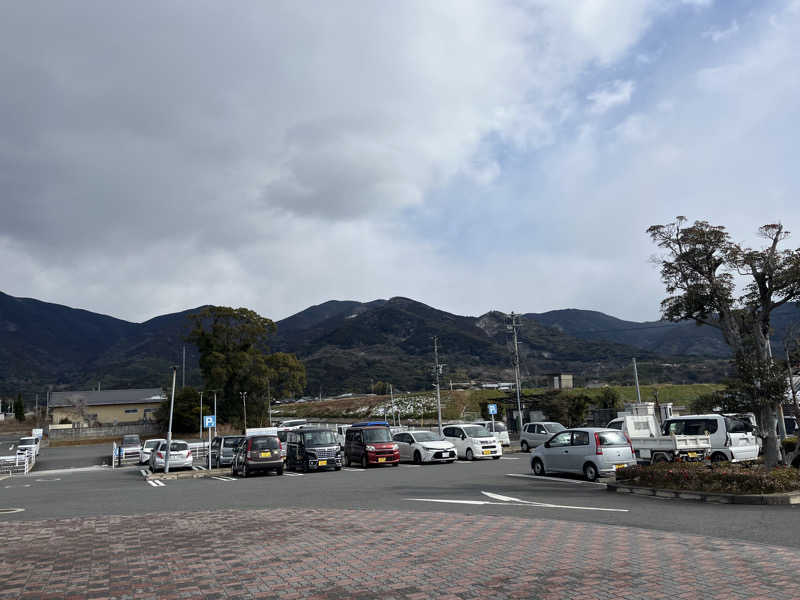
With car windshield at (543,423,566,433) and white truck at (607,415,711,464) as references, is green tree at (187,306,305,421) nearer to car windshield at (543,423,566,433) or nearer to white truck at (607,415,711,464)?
car windshield at (543,423,566,433)

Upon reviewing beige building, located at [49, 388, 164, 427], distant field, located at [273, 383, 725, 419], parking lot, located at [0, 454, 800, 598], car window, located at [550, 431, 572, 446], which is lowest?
parking lot, located at [0, 454, 800, 598]

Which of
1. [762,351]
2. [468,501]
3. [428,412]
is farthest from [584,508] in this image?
[428,412]

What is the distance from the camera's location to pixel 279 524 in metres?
10.4

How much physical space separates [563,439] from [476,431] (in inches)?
366

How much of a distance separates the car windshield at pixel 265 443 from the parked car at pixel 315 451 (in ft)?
4.41

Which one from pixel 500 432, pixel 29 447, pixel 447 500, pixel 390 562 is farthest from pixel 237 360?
pixel 390 562

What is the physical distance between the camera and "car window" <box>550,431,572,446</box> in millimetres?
18547

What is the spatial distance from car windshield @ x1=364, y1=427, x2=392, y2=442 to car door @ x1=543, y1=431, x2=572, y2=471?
867 centimetres

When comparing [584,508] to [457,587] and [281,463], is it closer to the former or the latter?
[457,587]

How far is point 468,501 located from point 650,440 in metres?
8.32

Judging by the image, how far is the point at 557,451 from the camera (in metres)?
18.7

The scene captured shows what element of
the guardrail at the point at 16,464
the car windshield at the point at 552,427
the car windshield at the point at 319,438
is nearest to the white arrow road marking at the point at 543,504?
the car windshield at the point at 319,438

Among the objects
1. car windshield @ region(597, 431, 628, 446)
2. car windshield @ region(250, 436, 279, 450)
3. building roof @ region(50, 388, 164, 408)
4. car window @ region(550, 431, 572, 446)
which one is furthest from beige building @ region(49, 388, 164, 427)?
car windshield @ region(597, 431, 628, 446)

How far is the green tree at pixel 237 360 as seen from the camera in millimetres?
64000
